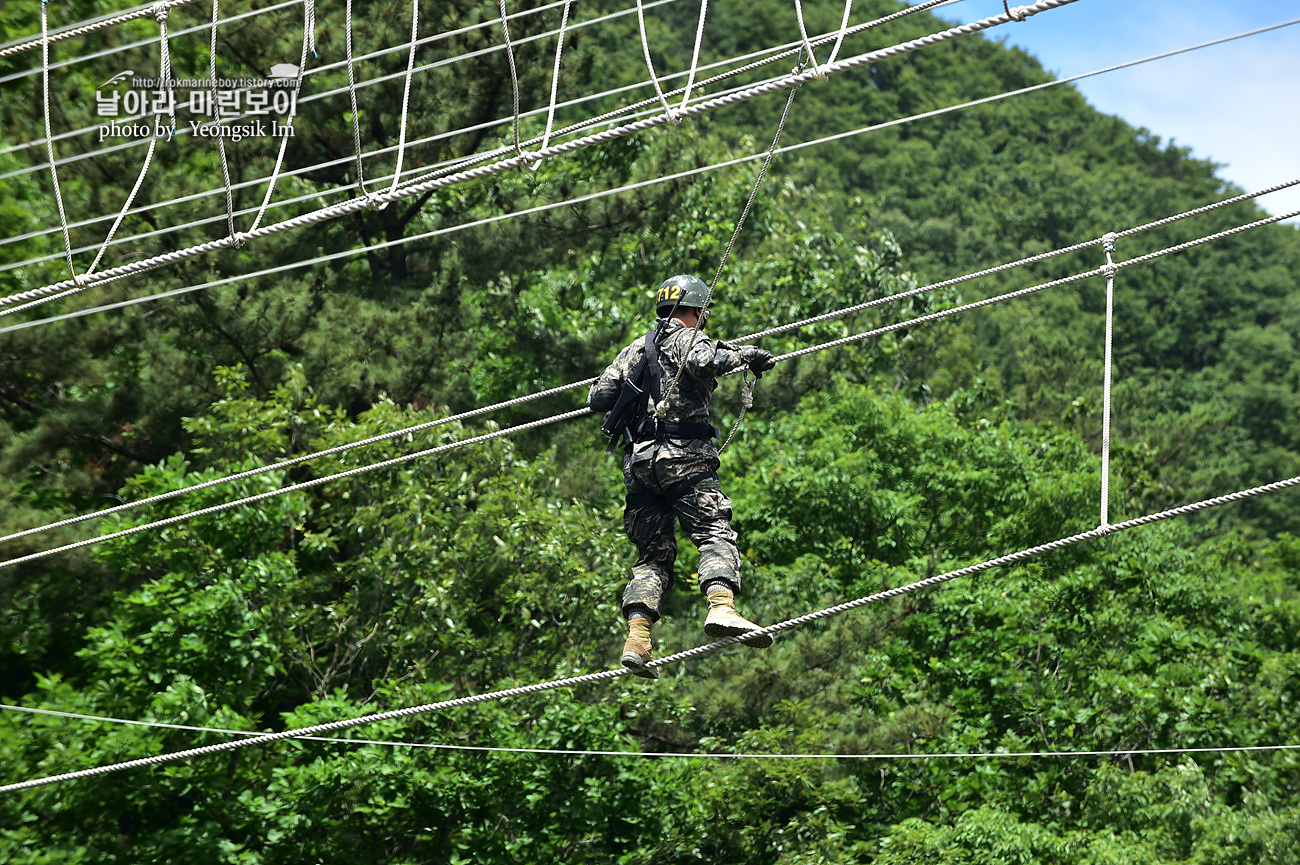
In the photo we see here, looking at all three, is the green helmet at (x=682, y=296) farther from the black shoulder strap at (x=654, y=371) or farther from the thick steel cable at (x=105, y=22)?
the thick steel cable at (x=105, y=22)

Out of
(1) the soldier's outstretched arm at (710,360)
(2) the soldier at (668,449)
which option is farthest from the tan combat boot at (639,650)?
(1) the soldier's outstretched arm at (710,360)

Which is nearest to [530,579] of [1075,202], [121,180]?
[121,180]

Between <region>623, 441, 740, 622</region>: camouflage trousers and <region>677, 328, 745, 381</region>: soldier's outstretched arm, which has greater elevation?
<region>677, 328, 745, 381</region>: soldier's outstretched arm

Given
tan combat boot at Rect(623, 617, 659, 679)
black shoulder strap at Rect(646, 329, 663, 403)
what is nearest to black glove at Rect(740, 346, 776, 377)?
black shoulder strap at Rect(646, 329, 663, 403)

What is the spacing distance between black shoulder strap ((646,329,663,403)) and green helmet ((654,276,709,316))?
0.17 metres

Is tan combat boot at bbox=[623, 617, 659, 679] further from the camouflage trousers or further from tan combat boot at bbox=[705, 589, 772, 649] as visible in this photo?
tan combat boot at bbox=[705, 589, 772, 649]

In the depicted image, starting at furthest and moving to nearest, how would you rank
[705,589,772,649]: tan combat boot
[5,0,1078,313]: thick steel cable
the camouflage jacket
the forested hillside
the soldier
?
1. the forested hillside
2. the soldier
3. the camouflage jacket
4. [705,589,772,649]: tan combat boot
5. [5,0,1078,313]: thick steel cable

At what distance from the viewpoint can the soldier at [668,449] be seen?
6047 mm

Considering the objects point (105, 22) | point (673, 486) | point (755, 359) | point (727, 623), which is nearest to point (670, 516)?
point (673, 486)

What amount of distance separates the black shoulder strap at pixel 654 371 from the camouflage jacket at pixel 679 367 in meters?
0.02

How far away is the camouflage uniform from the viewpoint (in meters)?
6.08

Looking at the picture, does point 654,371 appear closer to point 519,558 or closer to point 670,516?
point 670,516

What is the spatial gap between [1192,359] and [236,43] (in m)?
39.8

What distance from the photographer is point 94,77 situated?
17.1 meters
